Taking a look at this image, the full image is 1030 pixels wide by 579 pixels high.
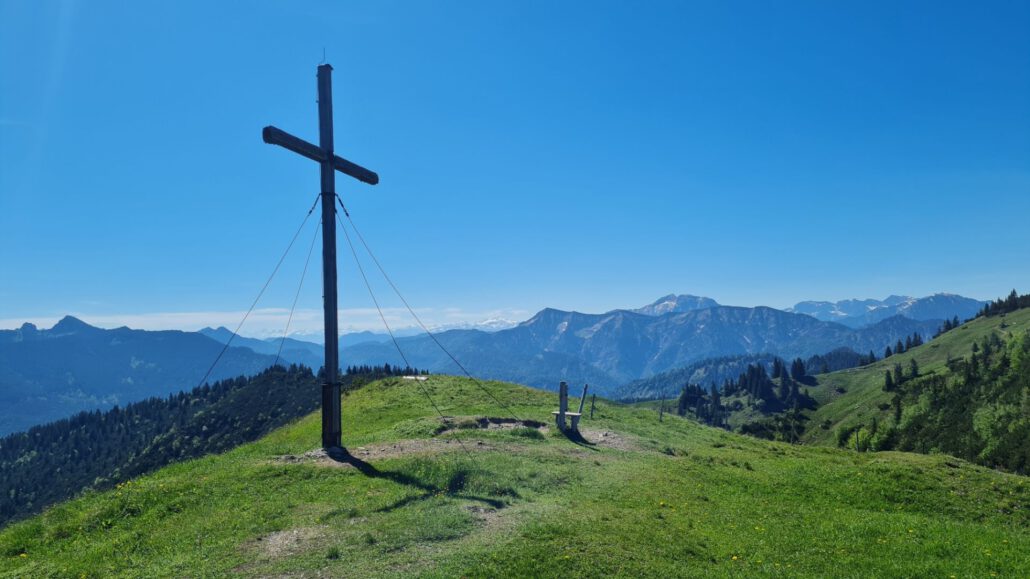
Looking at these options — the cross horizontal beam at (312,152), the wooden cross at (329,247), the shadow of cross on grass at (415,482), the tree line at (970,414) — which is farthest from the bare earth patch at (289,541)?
the tree line at (970,414)

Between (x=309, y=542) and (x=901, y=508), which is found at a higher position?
(x=309, y=542)

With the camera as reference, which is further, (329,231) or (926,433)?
(926,433)

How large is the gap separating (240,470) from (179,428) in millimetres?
210635

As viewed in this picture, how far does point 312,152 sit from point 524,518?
55.0 ft

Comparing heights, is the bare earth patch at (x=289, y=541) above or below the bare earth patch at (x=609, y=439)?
above

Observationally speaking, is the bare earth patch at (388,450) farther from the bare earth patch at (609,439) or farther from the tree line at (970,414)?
the tree line at (970,414)

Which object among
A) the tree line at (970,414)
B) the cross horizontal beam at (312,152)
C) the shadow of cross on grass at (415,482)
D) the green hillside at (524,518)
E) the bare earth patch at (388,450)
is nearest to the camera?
the green hillside at (524,518)

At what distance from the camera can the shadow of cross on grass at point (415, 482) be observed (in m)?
18.2

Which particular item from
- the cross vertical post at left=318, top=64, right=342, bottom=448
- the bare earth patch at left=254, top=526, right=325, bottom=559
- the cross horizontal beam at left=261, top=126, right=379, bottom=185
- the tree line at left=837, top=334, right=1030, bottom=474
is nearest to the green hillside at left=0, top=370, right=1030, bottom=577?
the bare earth patch at left=254, top=526, right=325, bottom=559

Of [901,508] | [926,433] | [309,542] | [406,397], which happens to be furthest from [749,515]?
[926,433]

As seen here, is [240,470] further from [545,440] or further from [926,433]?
[926,433]

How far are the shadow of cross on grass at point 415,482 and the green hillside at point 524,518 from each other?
86 mm

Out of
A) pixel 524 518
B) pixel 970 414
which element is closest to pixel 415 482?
pixel 524 518

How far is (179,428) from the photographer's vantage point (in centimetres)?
19638
